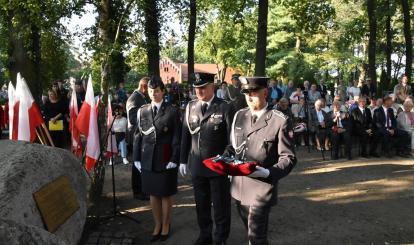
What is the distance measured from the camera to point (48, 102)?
1089 centimetres

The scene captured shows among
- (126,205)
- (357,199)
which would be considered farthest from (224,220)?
(357,199)

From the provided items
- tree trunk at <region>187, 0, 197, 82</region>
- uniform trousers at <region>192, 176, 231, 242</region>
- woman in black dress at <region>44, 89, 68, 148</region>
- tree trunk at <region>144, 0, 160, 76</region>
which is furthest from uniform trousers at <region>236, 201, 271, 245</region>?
tree trunk at <region>187, 0, 197, 82</region>

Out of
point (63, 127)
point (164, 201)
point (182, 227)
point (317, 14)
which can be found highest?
point (317, 14)

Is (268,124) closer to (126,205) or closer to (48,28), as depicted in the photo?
(126,205)

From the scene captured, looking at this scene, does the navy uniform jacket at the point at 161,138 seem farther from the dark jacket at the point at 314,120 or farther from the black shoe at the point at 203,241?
the dark jacket at the point at 314,120

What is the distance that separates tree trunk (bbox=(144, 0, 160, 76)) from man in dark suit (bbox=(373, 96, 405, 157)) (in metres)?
6.54

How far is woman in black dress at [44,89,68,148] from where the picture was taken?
35.1 ft

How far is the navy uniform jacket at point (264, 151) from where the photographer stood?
402 cm

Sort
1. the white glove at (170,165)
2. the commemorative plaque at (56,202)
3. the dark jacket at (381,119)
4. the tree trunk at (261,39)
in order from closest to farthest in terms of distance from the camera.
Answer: the commemorative plaque at (56,202) → the white glove at (170,165) → the dark jacket at (381,119) → the tree trunk at (261,39)

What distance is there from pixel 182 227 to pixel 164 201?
68cm

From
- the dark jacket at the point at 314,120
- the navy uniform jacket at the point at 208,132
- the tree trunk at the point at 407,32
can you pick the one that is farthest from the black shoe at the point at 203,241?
the tree trunk at the point at 407,32

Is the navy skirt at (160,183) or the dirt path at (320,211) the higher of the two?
the navy skirt at (160,183)

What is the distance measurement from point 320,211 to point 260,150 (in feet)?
10.8

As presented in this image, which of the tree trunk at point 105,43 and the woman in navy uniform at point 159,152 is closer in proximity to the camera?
the woman in navy uniform at point 159,152
